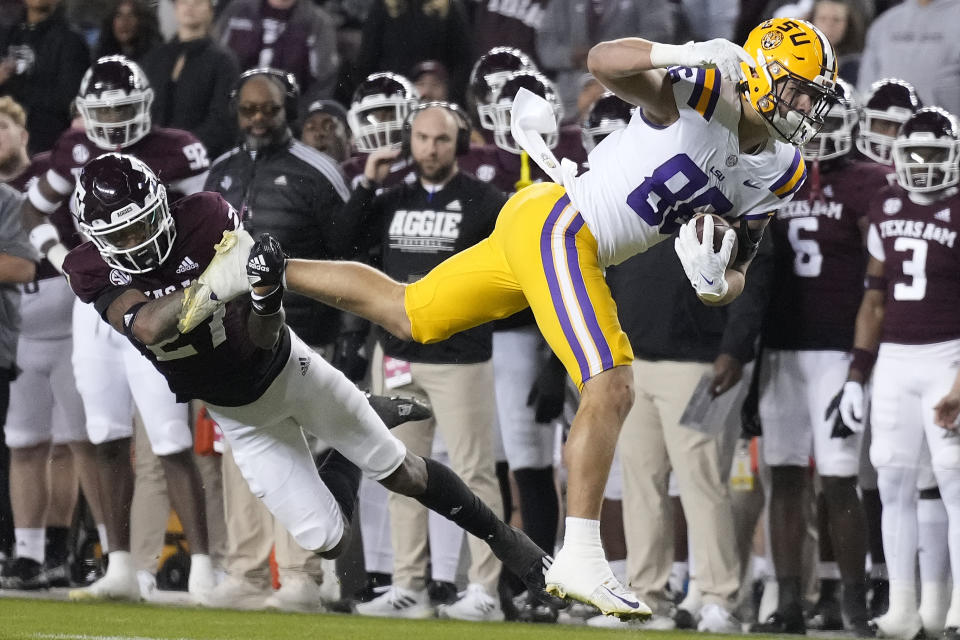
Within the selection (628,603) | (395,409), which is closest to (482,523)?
(395,409)

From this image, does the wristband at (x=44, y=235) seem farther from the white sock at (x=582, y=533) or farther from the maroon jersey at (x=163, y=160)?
the white sock at (x=582, y=533)

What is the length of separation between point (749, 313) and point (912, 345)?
2.10ft

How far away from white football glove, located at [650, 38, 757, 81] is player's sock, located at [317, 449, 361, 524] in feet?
6.98

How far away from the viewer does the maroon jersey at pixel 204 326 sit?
5.22 meters

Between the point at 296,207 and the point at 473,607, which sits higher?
the point at 296,207

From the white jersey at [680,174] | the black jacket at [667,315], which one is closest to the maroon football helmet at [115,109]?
the black jacket at [667,315]

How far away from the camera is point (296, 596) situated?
671cm

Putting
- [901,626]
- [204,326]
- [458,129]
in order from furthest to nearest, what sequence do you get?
[458,129]
[901,626]
[204,326]

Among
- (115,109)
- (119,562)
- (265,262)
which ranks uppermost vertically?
(115,109)

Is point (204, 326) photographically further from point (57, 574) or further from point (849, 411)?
point (57, 574)

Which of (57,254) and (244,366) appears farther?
(57,254)

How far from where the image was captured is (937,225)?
6.36 m

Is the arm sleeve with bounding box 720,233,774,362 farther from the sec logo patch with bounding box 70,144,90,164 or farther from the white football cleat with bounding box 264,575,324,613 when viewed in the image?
the sec logo patch with bounding box 70,144,90,164

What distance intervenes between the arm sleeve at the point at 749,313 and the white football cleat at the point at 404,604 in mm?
1597
